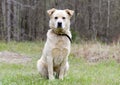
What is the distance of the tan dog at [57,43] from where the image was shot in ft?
23.5

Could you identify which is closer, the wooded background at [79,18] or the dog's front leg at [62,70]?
the dog's front leg at [62,70]

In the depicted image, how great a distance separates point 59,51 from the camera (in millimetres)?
7160

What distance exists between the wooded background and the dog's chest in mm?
18286

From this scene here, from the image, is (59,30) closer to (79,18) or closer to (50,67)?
(50,67)

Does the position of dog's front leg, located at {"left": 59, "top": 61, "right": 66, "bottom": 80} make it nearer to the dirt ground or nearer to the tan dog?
the tan dog

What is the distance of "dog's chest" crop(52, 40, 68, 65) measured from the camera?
23.5 ft

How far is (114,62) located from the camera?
12531 mm

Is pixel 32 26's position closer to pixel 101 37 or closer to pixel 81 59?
pixel 101 37

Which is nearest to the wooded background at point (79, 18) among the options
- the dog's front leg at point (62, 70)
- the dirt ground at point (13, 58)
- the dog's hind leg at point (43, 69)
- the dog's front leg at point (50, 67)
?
the dirt ground at point (13, 58)

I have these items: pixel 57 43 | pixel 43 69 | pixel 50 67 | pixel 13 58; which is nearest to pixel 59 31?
pixel 57 43

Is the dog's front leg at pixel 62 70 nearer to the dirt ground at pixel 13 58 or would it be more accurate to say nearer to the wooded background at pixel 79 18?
the dirt ground at pixel 13 58

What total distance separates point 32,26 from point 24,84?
19932mm

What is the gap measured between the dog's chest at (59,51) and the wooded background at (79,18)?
60.0ft

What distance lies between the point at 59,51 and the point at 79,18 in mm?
19909
